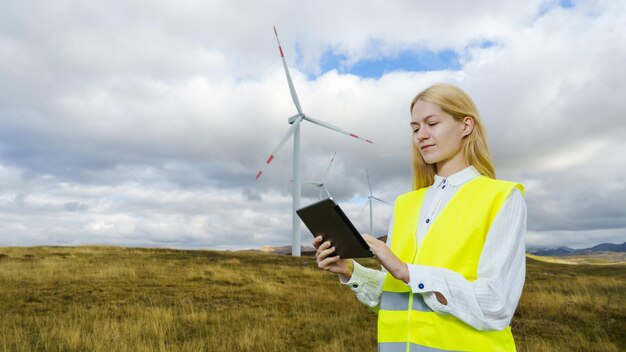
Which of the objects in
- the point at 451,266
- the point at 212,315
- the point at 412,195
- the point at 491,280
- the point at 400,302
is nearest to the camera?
the point at 491,280

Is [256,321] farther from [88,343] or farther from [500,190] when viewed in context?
[500,190]

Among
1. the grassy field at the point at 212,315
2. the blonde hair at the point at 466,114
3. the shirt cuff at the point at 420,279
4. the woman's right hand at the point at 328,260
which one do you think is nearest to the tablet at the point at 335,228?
the woman's right hand at the point at 328,260

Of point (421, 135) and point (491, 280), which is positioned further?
point (421, 135)

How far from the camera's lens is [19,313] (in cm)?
992

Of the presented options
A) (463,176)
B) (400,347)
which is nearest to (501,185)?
(463,176)

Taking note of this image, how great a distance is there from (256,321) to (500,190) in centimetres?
809

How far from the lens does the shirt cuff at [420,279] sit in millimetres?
1789

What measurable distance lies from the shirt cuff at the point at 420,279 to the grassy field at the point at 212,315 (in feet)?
19.8

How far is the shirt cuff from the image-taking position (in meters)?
1.79

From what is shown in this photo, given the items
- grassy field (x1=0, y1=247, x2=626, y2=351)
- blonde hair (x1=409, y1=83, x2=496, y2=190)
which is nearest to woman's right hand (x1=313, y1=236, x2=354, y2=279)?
blonde hair (x1=409, y1=83, x2=496, y2=190)

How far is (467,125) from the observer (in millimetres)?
2166

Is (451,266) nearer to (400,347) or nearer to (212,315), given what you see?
(400,347)

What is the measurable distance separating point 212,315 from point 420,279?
871cm

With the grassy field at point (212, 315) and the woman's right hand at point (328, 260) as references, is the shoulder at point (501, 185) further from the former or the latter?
the grassy field at point (212, 315)
